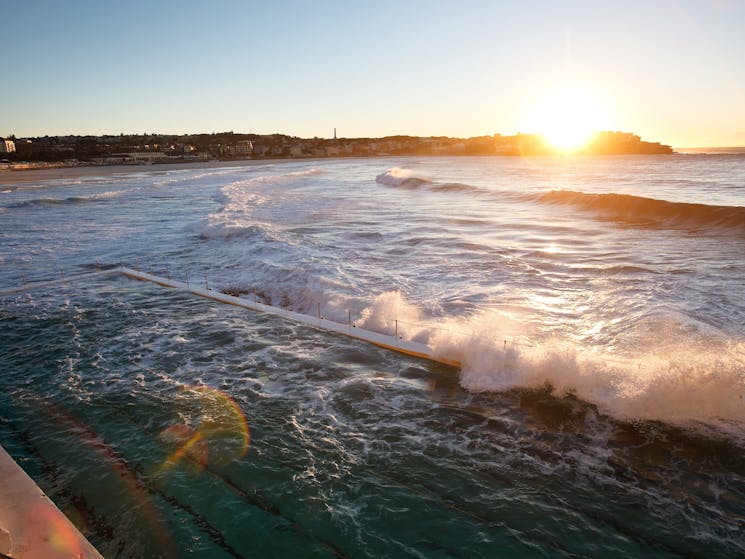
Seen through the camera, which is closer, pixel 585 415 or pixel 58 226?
pixel 585 415

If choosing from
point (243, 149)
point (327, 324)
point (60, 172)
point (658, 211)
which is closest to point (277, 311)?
point (327, 324)

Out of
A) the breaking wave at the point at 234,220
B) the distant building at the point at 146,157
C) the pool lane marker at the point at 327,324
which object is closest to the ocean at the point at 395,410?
the pool lane marker at the point at 327,324

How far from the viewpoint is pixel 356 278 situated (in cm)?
1488

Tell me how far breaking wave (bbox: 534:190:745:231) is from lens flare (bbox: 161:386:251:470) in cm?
2418

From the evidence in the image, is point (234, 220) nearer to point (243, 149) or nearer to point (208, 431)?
point (208, 431)

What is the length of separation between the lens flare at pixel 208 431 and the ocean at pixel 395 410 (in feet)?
0.10

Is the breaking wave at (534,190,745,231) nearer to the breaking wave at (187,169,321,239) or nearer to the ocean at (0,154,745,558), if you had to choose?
the ocean at (0,154,745,558)

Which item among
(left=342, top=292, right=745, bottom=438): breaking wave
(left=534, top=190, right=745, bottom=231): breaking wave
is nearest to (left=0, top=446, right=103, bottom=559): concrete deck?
(left=342, top=292, right=745, bottom=438): breaking wave

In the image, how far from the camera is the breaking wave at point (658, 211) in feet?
78.4

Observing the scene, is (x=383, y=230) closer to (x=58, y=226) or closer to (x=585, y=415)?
(x=585, y=415)

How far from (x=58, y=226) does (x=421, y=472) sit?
1208 inches

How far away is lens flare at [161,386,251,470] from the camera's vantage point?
623 cm

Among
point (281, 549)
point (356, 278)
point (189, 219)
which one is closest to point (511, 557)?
point (281, 549)

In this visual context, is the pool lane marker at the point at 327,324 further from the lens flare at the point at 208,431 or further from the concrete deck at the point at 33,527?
the concrete deck at the point at 33,527
